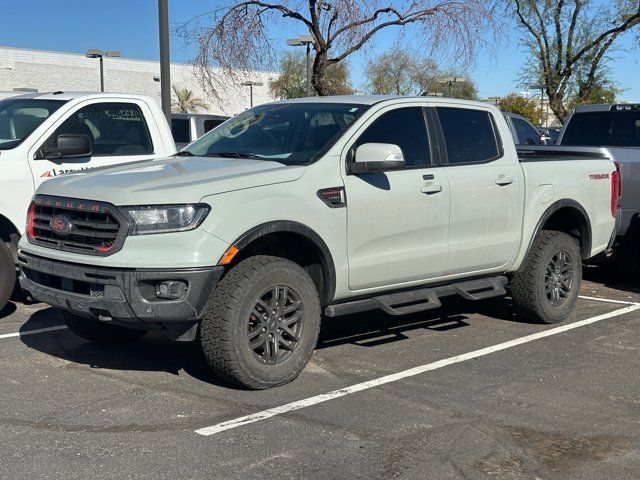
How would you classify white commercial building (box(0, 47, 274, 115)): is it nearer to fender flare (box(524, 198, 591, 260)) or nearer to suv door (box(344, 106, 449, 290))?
fender flare (box(524, 198, 591, 260))

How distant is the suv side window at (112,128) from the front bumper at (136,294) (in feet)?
10.1

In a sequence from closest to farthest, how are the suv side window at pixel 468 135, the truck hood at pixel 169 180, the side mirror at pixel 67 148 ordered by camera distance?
the truck hood at pixel 169 180, the suv side window at pixel 468 135, the side mirror at pixel 67 148

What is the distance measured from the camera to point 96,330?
6500 mm

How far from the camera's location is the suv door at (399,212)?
19.6 feet

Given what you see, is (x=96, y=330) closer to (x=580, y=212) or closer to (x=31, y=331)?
(x=31, y=331)

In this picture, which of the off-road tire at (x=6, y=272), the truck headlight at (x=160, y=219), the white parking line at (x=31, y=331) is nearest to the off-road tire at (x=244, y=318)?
the truck headlight at (x=160, y=219)

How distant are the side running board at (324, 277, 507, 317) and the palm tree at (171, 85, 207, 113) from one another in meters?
47.1

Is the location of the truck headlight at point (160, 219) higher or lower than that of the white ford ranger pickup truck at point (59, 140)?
lower

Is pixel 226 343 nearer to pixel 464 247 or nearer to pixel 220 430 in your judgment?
pixel 220 430

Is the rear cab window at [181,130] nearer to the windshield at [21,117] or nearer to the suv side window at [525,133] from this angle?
the suv side window at [525,133]

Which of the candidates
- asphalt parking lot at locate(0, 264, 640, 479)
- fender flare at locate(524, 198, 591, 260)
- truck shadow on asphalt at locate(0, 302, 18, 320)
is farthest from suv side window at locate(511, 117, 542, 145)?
truck shadow on asphalt at locate(0, 302, 18, 320)

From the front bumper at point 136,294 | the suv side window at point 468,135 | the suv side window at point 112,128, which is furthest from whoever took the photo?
the suv side window at point 112,128

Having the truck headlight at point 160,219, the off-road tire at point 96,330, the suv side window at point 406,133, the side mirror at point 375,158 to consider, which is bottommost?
the off-road tire at point 96,330

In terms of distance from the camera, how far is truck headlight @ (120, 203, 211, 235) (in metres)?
5.11
